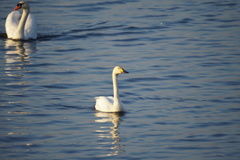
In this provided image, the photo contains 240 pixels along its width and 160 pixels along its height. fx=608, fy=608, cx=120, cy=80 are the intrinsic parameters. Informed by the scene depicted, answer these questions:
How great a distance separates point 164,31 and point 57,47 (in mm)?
4791

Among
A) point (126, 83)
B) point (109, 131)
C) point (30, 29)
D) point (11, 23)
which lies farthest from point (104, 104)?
point (11, 23)

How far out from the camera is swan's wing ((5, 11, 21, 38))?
75.4ft

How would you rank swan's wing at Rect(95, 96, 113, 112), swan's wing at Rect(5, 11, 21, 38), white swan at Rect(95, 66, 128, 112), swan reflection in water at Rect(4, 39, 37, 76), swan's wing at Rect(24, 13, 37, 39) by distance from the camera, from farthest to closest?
swan's wing at Rect(5, 11, 21, 38), swan's wing at Rect(24, 13, 37, 39), swan reflection in water at Rect(4, 39, 37, 76), swan's wing at Rect(95, 96, 113, 112), white swan at Rect(95, 66, 128, 112)

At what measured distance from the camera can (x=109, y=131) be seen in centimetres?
1288

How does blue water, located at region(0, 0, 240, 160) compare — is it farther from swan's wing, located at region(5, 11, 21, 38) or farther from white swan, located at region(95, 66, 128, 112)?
swan's wing, located at region(5, 11, 21, 38)

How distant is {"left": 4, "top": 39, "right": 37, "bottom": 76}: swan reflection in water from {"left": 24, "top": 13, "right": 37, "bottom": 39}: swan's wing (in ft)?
0.91

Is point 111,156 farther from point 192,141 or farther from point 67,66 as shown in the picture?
point 67,66

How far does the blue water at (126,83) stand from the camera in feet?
39.6

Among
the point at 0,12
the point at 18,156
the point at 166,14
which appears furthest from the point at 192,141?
the point at 0,12

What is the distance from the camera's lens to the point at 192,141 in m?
12.1

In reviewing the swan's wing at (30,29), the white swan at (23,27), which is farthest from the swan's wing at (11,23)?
the swan's wing at (30,29)

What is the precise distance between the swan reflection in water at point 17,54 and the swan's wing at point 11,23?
0.31 metres

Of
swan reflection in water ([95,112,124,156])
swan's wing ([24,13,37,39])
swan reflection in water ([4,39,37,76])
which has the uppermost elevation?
swan's wing ([24,13,37,39])

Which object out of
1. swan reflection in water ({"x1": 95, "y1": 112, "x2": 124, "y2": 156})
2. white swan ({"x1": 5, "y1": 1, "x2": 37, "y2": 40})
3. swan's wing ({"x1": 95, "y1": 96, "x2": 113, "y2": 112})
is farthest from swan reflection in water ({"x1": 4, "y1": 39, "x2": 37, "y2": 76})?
swan reflection in water ({"x1": 95, "y1": 112, "x2": 124, "y2": 156})
